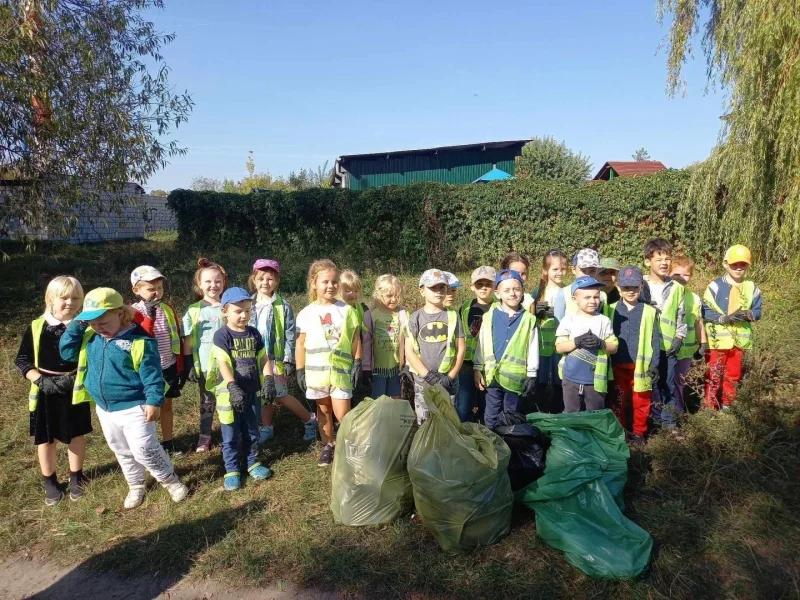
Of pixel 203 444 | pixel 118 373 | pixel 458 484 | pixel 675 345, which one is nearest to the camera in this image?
pixel 458 484

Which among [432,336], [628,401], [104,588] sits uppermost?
[432,336]

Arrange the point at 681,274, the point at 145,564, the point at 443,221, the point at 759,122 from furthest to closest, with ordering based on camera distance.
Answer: the point at 443,221, the point at 759,122, the point at 681,274, the point at 145,564

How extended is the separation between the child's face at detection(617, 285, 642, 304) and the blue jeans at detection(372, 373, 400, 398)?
6.40ft

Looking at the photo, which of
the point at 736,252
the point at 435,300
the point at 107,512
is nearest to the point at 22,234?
the point at 107,512

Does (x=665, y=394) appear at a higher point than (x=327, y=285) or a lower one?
lower

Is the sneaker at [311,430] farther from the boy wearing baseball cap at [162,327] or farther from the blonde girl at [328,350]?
the boy wearing baseball cap at [162,327]

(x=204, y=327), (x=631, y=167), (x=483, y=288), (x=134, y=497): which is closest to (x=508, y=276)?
(x=483, y=288)

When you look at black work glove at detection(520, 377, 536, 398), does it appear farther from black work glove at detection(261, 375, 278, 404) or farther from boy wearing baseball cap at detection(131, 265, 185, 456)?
boy wearing baseball cap at detection(131, 265, 185, 456)

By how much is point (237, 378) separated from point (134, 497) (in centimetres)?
107

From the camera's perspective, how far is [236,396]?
3809 mm

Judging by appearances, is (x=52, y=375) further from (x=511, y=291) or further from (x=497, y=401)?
(x=511, y=291)

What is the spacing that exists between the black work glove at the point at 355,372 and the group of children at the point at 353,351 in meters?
0.02

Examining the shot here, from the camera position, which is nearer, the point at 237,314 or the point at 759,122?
the point at 237,314

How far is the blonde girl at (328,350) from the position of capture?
4.29m
